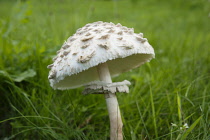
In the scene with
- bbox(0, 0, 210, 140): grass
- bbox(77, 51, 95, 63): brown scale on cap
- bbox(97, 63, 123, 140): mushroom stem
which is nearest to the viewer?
bbox(77, 51, 95, 63): brown scale on cap

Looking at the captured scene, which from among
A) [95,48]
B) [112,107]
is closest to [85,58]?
[95,48]

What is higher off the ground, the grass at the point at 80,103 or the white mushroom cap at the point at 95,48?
the white mushroom cap at the point at 95,48

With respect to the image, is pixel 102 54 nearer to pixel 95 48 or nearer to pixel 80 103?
pixel 95 48

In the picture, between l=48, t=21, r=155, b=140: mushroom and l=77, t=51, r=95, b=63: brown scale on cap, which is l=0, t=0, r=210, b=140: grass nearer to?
l=48, t=21, r=155, b=140: mushroom

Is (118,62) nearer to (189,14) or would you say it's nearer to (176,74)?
(176,74)

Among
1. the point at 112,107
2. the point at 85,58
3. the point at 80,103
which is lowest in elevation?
the point at 80,103

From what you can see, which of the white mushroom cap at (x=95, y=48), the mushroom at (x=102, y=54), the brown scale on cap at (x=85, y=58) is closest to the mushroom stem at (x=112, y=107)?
the mushroom at (x=102, y=54)

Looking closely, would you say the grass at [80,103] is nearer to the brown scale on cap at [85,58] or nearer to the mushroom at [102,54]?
the mushroom at [102,54]

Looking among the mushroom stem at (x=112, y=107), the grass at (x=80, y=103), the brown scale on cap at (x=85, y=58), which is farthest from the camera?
the grass at (x=80, y=103)

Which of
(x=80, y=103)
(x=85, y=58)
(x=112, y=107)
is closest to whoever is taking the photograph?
(x=85, y=58)

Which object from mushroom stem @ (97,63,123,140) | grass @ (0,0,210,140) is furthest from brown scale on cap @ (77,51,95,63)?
grass @ (0,0,210,140)

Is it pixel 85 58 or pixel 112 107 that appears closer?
pixel 85 58

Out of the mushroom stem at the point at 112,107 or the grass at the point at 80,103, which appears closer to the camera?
the mushroom stem at the point at 112,107

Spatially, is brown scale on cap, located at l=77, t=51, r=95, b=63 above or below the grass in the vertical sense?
above
